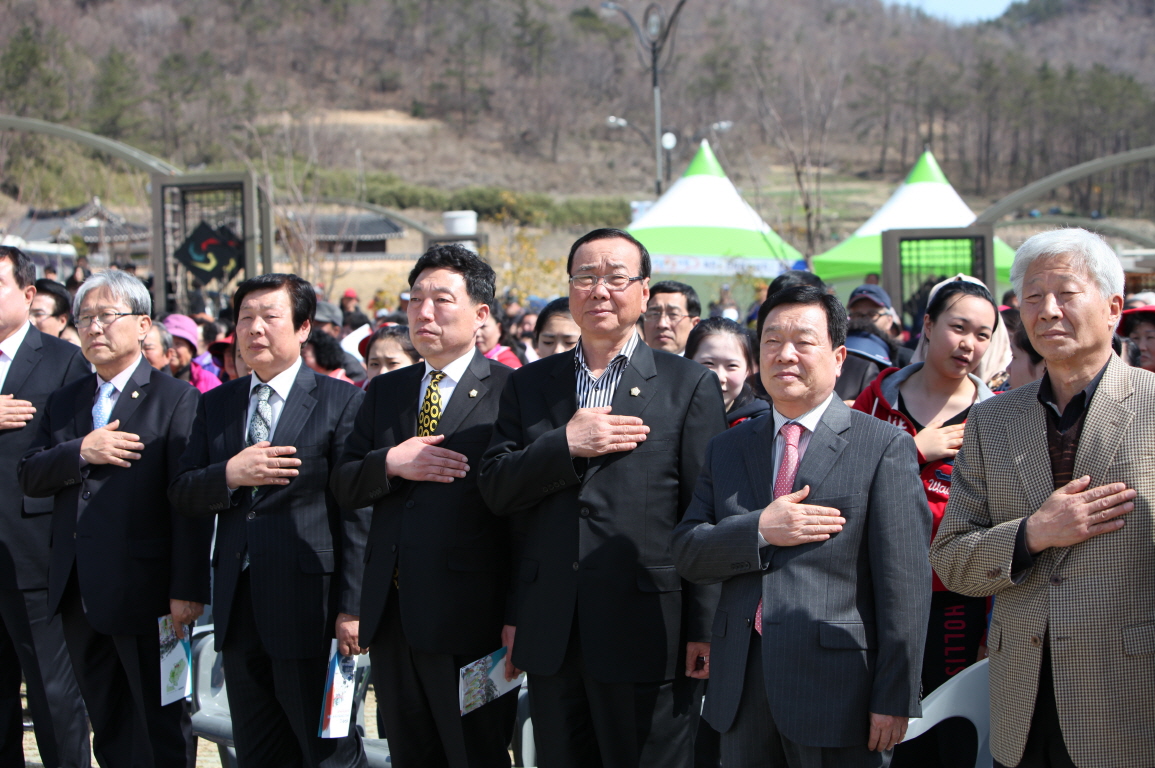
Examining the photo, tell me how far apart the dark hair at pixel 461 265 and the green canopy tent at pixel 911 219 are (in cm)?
1373

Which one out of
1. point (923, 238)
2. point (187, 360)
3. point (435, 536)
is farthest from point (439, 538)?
→ point (923, 238)

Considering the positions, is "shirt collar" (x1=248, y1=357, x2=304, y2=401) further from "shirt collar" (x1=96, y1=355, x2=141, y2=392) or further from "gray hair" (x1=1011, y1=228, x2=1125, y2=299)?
"gray hair" (x1=1011, y1=228, x2=1125, y2=299)

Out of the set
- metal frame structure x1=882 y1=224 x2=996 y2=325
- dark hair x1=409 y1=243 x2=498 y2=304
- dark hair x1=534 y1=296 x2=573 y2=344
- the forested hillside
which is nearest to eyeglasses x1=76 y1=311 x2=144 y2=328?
dark hair x1=409 y1=243 x2=498 y2=304

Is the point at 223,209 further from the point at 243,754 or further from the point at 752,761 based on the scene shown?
the point at 752,761

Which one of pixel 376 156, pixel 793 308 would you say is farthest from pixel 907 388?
pixel 376 156

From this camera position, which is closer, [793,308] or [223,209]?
[793,308]

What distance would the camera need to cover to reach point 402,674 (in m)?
3.23

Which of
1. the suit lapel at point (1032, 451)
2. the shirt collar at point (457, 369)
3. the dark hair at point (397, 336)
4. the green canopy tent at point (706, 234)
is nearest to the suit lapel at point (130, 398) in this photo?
the dark hair at point (397, 336)

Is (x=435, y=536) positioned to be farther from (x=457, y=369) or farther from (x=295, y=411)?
(x=295, y=411)

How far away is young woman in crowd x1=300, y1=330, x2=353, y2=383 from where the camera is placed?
18.3 feet

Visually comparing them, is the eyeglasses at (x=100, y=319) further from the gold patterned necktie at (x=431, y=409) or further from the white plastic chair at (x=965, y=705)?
the white plastic chair at (x=965, y=705)

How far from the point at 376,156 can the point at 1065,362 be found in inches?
2996

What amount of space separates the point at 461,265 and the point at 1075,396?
1.88 meters

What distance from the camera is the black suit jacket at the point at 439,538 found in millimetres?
3111
